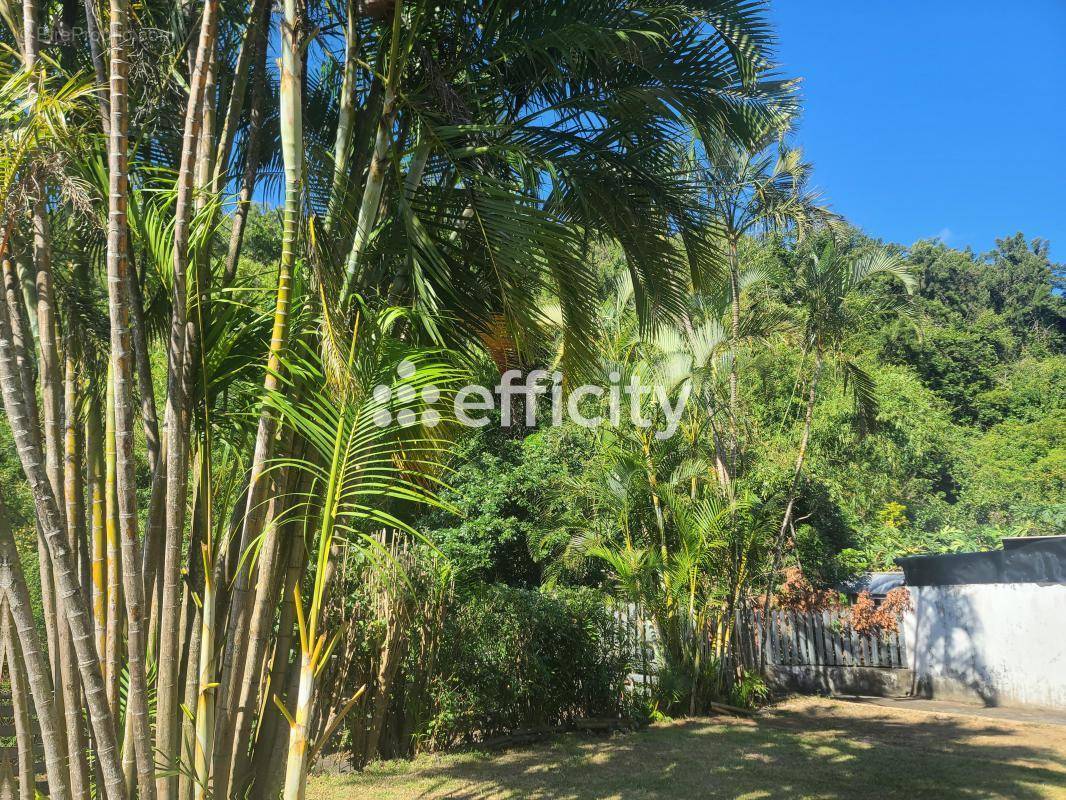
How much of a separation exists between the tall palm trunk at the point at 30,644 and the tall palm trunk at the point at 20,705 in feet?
1.25

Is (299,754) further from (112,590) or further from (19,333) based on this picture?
(19,333)

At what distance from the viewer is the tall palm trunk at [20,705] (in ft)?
9.70

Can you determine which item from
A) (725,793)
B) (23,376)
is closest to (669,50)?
(23,376)

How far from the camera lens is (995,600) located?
1065cm

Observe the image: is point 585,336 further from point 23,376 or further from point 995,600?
point 995,600

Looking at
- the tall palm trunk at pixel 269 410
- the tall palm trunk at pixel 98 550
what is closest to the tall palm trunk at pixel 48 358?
the tall palm trunk at pixel 98 550

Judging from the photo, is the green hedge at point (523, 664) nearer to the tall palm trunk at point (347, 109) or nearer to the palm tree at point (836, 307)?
the palm tree at point (836, 307)

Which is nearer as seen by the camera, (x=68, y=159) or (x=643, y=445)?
(x=68, y=159)

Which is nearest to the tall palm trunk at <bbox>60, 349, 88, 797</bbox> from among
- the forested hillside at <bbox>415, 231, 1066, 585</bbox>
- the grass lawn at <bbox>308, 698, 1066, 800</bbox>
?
the forested hillside at <bbox>415, 231, 1066, 585</bbox>

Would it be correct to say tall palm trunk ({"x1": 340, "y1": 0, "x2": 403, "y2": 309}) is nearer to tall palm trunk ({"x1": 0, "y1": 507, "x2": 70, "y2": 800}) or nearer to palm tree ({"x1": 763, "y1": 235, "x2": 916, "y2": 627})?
tall palm trunk ({"x1": 0, "y1": 507, "x2": 70, "y2": 800})

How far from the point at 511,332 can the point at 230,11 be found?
8.01ft

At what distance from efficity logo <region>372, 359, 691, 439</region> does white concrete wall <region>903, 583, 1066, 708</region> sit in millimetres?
4626

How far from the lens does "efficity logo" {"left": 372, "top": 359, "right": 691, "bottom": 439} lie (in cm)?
327

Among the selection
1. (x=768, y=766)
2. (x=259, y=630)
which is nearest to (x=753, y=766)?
(x=768, y=766)
